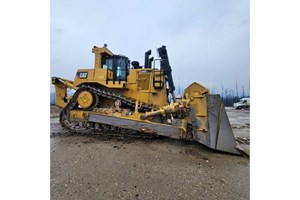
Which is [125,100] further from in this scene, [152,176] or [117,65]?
[152,176]

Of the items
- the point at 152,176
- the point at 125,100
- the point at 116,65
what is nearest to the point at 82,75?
the point at 116,65

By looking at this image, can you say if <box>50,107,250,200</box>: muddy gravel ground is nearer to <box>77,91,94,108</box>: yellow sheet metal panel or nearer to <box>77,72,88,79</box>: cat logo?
<box>77,91,94,108</box>: yellow sheet metal panel

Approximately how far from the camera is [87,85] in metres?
2.35

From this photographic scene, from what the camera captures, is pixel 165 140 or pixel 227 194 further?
pixel 165 140

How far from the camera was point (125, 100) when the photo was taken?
7.39ft

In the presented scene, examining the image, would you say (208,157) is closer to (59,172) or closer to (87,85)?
(59,172)

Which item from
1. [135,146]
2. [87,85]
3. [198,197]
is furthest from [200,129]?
[87,85]

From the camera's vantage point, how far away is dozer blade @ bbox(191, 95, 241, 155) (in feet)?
4.86

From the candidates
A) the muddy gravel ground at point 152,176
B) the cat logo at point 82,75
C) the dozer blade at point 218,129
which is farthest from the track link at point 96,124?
the dozer blade at point 218,129

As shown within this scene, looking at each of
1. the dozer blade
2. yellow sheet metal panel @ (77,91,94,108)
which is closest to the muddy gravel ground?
the dozer blade

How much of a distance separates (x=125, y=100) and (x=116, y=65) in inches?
23.0
